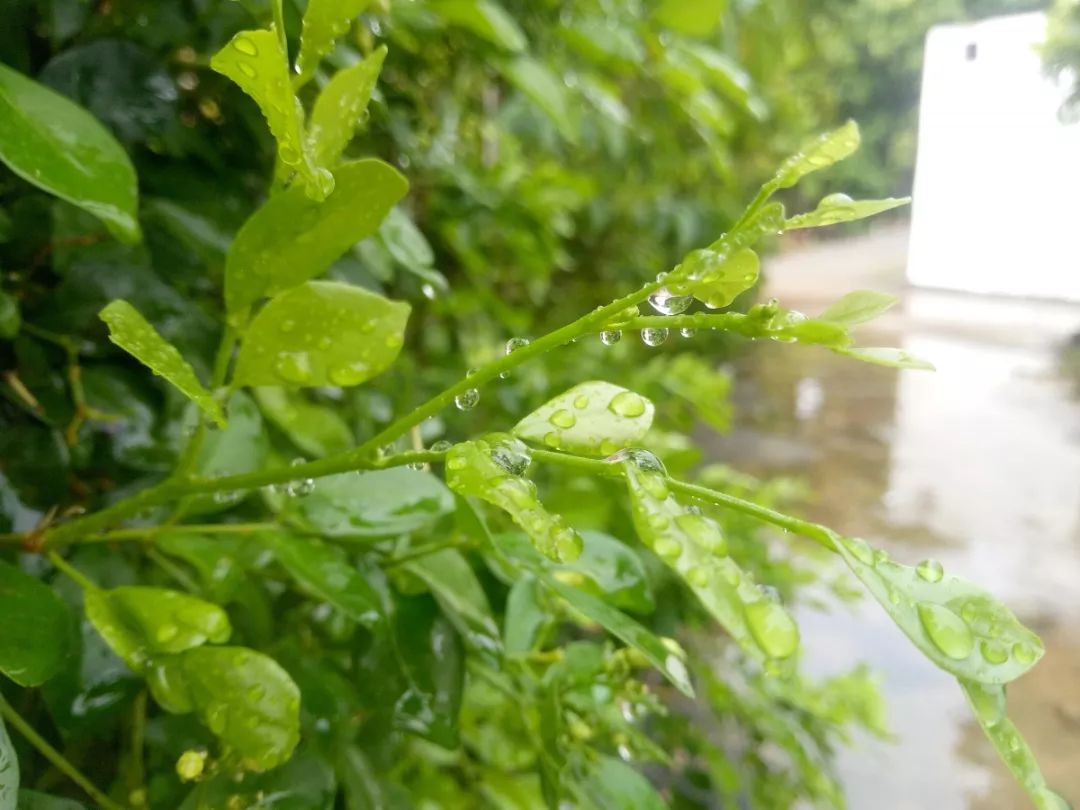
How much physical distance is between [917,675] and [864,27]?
95 cm

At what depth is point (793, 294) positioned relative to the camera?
1.37m

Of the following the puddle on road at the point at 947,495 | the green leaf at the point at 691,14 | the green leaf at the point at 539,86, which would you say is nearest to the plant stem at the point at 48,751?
the green leaf at the point at 539,86

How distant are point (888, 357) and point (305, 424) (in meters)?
0.27

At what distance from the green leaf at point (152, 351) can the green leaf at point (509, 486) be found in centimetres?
6

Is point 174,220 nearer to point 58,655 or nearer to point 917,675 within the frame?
point 58,655

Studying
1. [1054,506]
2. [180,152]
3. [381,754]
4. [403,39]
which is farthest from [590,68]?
[1054,506]

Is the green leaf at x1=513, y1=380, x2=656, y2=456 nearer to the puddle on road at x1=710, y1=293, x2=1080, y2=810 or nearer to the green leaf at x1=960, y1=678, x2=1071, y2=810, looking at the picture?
the green leaf at x1=960, y1=678, x2=1071, y2=810

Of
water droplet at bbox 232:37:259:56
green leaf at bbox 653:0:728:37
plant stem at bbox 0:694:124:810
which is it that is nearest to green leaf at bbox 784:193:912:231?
water droplet at bbox 232:37:259:56

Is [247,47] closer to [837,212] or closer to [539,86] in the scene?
[837,212]

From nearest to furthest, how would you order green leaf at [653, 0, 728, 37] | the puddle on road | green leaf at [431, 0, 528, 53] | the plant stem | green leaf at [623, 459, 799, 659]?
→ green leaf at [623, 459, 799, 659], the plant stem, green leaf at [431, 0, 528, 53], green leaf at [653, 0, 728, 37], the puddle on road

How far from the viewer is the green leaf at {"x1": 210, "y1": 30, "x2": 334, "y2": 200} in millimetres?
152

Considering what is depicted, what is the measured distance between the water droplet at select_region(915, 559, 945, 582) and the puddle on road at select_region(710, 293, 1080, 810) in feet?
1.82

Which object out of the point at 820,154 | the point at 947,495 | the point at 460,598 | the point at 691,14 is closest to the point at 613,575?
the point at 460,598

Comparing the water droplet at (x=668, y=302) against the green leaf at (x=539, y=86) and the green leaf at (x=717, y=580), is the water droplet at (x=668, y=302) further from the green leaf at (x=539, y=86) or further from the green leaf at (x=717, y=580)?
the green leaf at (x=539, y=86)
